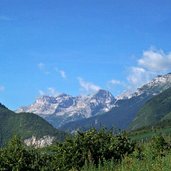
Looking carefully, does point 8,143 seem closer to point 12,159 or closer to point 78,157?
point 12,159

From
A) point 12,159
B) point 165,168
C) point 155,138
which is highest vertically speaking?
point 155,138

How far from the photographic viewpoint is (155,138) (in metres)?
43.1

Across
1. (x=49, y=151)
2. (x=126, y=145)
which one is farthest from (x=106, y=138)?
(x=49, y=151)

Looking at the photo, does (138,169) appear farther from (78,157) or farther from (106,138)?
(106,138)

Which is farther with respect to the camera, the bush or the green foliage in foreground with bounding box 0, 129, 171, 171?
the bush

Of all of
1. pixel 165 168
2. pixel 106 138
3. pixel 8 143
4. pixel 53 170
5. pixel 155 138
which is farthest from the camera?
pixel 155 138

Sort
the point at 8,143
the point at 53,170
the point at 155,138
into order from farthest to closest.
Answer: the point at 155,138, the point at 8,143, the point at 53,170

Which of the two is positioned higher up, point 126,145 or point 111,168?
point 126,145

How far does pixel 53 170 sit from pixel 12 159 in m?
2.75

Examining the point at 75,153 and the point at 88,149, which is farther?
the point at 88,149

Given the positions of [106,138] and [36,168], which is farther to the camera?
[106,138]

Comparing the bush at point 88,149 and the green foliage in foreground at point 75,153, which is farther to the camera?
the bush at point 88,149

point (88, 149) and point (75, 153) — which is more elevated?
point (88, 149)

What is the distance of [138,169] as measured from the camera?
18719 millimetres
